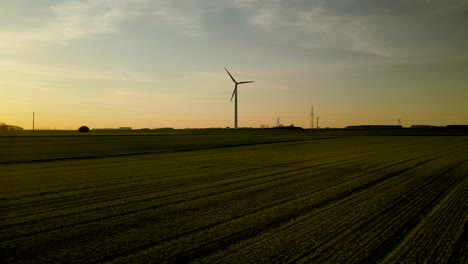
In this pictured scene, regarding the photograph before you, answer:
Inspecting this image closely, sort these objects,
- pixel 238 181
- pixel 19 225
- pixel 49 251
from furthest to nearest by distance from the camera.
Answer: pixel 238 181
pixel 19 225
pixel 49 251

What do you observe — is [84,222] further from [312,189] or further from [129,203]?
[312,189]

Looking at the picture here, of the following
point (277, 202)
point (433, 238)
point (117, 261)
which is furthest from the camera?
point (277, 202)

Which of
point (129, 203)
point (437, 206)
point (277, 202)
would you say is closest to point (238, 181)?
point (277, 202)

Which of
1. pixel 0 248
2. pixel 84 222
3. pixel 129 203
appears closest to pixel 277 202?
pixel 129 203

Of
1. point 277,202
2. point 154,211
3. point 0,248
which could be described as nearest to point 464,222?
point 277,202

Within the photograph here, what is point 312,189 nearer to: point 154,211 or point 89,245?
point 154,211

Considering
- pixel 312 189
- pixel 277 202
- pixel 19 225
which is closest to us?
pixel 19 225

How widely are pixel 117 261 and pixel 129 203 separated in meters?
4.25

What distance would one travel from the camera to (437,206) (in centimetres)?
894

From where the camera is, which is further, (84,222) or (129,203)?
(129,203)

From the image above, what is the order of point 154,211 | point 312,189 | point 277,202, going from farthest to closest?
point 312,189, point 277,202, point 154,211

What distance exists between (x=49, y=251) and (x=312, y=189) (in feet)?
25.4

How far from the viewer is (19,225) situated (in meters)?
7.23

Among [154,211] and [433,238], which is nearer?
[433,238]
